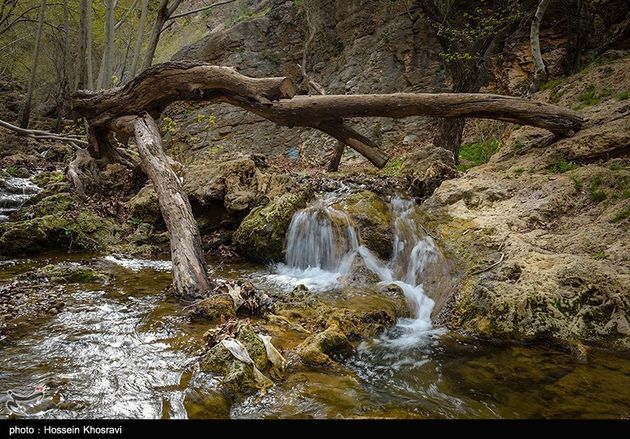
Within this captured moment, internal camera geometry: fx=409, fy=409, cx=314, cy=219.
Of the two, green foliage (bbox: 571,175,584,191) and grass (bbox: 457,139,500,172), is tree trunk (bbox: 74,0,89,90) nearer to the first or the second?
grass (bbox: 457,139,500,172)

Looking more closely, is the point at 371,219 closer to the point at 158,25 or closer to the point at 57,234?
the point at 57,234

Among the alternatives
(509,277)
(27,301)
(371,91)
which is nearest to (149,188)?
(27,301)

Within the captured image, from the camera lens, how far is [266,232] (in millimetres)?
7309

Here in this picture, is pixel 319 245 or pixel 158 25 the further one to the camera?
pixel 158 25

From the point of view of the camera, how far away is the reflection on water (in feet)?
9.48

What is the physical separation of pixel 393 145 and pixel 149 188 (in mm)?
9358

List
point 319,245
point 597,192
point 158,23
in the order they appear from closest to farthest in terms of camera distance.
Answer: point 597,192 < point 319,245 < point 158,23

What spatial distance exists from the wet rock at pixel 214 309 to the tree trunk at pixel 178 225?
31 cm

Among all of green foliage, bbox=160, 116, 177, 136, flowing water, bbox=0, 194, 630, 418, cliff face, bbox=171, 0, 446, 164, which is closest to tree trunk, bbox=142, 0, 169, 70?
green foliage, bbox=160, 116, 177, 136

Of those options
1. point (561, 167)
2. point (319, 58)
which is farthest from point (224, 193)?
point (319, 58)

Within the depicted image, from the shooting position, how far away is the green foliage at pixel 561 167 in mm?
6141

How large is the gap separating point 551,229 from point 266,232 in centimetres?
442

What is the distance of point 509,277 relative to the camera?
14.8 ft
